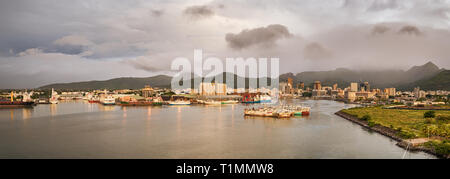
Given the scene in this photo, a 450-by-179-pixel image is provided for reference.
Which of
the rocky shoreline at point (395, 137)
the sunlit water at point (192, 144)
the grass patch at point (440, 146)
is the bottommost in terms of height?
the sunlit water at point (192, 144)

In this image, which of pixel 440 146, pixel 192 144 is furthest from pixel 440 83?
pixel 192 144

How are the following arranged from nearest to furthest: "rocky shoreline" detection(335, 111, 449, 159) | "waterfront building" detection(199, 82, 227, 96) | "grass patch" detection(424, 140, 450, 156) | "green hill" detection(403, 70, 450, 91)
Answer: "grass patch" detection(424, 140, 450, 156) < "rocky shoreline" detection(335, 111, 449, 159) < "waterfront building" detection(199, 82, 227, 96) < "green hill" detection(403, 70, 450, 91)

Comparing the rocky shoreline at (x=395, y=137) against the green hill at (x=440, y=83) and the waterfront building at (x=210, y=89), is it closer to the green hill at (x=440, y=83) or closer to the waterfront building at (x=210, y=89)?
the waterfront building at (x=210, y=89)

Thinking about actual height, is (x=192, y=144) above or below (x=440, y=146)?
below

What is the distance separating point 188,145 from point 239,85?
90.1m

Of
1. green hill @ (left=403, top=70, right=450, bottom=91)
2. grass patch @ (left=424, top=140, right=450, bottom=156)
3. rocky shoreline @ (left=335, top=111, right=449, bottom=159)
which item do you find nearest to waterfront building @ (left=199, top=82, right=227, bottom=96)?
rocky shoreline @ (left=335, top=111, right=449, bottom=159)

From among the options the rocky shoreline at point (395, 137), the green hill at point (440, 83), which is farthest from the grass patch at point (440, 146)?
the green hill at point (440, 83)

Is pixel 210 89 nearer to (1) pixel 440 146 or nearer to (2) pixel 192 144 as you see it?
(2) pixel 192 144

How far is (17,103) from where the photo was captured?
29359 millimetres

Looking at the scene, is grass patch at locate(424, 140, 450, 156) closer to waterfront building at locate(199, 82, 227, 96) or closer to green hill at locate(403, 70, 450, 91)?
waterfront building at locate(199, 82, 227, 96)

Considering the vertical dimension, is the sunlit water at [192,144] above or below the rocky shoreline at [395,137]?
below

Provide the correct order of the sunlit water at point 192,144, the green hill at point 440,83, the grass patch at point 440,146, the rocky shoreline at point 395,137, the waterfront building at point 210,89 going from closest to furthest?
the grass patch at point 440,146 → the rocky shoreline at point 395,137 → the sunlit water at point 192,144 → the waterfront building at point 210,89 → the green hill at point 440,83
